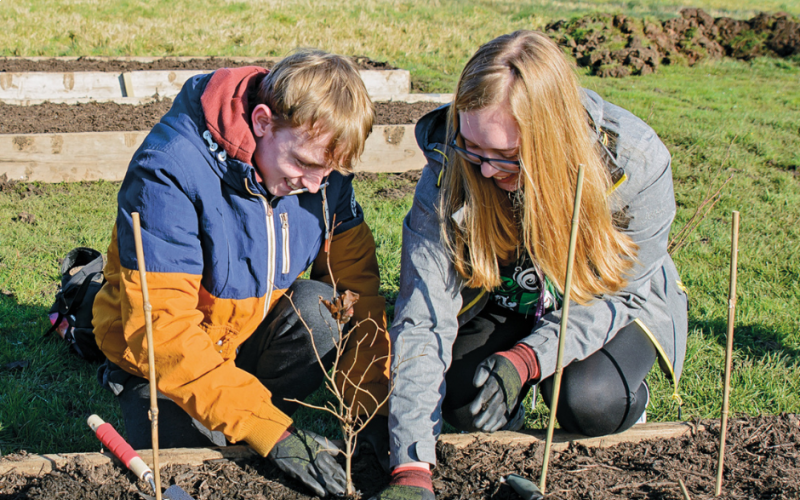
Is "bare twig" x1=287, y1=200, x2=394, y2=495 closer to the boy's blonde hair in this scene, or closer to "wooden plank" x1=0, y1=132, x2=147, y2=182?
the boy's blonde hair

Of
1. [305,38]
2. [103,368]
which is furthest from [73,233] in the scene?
[305,38]

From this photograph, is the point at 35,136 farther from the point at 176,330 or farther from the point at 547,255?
the point at 547,255

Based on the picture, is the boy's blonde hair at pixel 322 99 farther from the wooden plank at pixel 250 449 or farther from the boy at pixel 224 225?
the wooden plank at pixel 250 449

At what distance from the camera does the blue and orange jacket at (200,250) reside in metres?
1.66

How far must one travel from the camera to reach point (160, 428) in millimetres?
2053

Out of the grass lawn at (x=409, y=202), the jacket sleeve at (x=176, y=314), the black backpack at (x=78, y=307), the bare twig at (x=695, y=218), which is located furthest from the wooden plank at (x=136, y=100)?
the jacket sleeve at (x=176, y=314)

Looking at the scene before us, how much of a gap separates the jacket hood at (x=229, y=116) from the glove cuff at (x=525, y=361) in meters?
1.03

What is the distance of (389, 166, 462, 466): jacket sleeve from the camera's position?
5.79 feet

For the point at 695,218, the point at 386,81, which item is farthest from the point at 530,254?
the point at 386,81

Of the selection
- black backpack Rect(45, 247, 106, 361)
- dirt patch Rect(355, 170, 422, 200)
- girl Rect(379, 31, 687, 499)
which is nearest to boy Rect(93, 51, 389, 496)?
girl Rect(379, 31, 687, 499)

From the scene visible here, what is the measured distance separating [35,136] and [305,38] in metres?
6.80

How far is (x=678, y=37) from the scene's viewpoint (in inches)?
459

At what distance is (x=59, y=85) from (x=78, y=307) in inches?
208

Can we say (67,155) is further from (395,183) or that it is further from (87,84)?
(87,84)
